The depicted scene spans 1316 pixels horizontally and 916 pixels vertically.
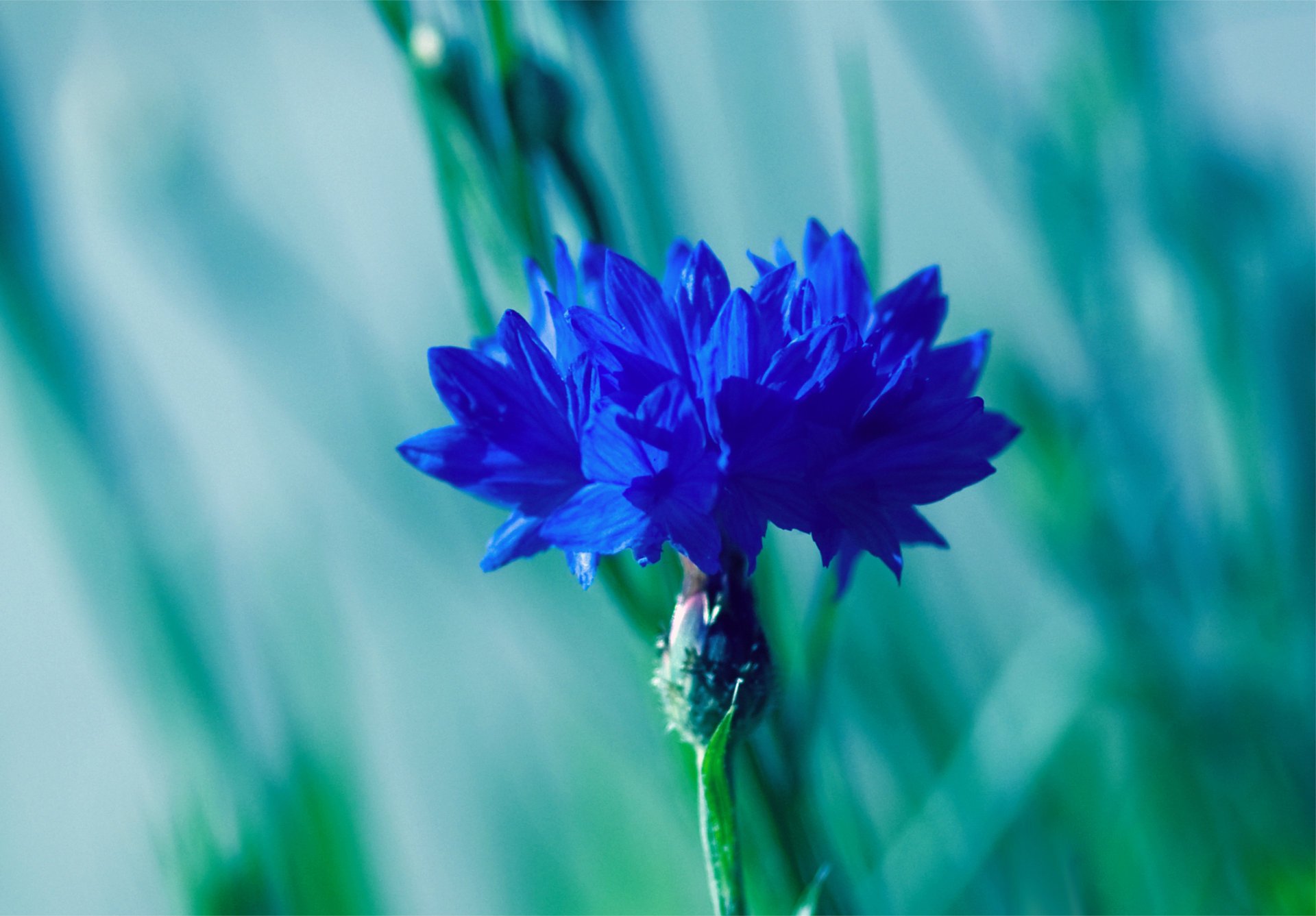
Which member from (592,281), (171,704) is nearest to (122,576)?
(171,704)

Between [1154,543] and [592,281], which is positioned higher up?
[592,281]

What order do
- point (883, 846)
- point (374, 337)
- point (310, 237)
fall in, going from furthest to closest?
point (374, 337) < point (310, 237) < point (883, 846)

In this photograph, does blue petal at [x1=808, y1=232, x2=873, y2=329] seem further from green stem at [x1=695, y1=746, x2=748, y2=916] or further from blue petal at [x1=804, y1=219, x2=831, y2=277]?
green stem at [x1=695, y1=746, x2=748, y2=916]

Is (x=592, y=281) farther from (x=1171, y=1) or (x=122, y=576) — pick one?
(x=1171, y=1)

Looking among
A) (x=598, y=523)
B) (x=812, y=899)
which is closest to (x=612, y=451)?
(x=598, y=523)

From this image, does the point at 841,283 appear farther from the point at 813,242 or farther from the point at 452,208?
the point at 452,208

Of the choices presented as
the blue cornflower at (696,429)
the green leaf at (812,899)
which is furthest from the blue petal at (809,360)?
Answer: the green leaf at (812,899)

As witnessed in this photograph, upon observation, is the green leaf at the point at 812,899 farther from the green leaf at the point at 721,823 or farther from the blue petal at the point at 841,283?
the blue petal at the point at 841,283
